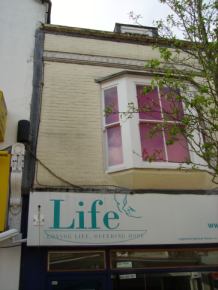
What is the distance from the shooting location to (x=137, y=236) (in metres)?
6.42

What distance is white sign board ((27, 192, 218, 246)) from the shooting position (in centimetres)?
615

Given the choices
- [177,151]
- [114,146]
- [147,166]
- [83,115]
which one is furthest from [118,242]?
[83,115]

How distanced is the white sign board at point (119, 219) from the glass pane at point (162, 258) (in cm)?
28

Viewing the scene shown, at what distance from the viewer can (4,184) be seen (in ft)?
20.7

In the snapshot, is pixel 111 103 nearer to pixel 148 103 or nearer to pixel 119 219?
pixel 148 103

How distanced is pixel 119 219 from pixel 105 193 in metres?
0.56

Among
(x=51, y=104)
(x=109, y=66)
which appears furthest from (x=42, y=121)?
(x=109, y=66)

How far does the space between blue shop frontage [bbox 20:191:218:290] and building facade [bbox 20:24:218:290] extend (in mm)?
18

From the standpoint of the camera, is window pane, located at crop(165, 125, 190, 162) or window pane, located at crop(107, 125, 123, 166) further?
window pane, located at crop(165, 125, 190, 162)

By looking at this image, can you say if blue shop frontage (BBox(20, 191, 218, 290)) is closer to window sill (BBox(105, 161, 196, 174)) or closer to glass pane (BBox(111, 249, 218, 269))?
glass pane (BBox(111, 249, 218, 269))

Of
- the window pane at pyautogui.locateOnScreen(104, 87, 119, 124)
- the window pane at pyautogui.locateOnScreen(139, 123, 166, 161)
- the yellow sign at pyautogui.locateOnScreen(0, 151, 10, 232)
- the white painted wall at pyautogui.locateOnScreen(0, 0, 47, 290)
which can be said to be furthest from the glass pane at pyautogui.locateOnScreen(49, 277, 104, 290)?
the window pane at pyautogui.locateOnScreen(104, 87, 119, 124)

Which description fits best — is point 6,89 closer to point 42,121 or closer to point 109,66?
point 42,121

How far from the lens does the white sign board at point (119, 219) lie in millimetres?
6152

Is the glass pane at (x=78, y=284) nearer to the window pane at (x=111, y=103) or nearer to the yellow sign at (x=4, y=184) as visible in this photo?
the yellow sign at (x=4, y=184)
